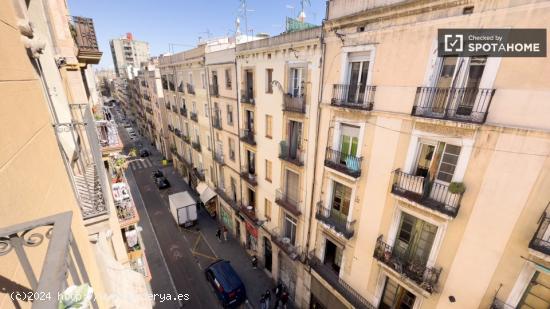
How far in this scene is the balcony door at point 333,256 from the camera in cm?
1326

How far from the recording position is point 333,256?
13758 millimetres

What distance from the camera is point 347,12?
9.81m

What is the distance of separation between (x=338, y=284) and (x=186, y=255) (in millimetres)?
14554

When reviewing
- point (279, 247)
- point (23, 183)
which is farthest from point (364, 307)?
point (23, 183)

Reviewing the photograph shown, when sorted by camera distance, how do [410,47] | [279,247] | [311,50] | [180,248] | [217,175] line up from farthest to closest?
[217,175] → [180,248] → [279,247] → [311,50] → [410,47]

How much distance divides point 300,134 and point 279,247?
26.8 feet

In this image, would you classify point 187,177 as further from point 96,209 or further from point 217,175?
point 96,209

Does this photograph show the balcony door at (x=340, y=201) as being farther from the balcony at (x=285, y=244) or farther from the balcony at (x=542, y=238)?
the balcony at (x=542, y=238)

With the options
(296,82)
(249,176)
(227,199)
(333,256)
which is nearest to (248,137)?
(249,176)

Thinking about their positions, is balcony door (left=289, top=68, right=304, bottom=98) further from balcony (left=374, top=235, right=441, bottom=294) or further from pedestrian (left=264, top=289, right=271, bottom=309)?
pedestrian (left=264, top=289, right=271, bottom=309)

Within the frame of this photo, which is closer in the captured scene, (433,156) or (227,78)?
(433,156)

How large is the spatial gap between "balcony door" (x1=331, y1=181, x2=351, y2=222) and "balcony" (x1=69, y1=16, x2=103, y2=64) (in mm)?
12331

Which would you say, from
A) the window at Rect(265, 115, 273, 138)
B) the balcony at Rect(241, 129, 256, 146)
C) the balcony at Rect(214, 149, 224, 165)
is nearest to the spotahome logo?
the window at Rect(265, 115, 273, 138)

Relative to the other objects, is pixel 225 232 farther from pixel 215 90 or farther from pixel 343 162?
pixel 343 162
